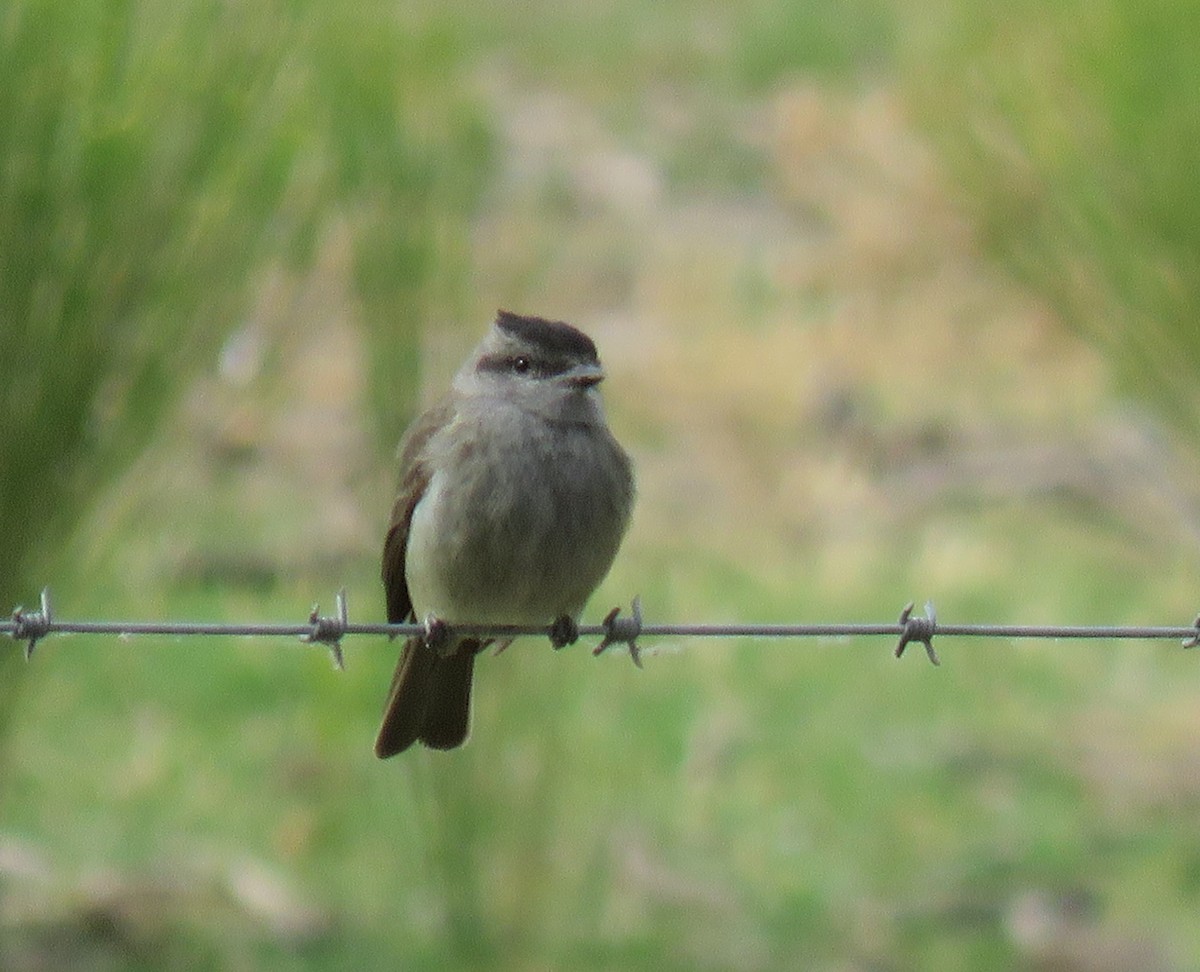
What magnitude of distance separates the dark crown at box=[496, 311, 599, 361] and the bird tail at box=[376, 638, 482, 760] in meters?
0.67

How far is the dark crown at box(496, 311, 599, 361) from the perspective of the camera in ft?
15.9

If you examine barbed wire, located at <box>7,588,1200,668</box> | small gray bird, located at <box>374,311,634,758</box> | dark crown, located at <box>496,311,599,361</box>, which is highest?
dark crown, located at <box>496,311,599,361</box>

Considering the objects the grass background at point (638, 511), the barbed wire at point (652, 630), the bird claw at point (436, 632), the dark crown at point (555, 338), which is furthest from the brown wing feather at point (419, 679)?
the barbed wire at point (652, 630)

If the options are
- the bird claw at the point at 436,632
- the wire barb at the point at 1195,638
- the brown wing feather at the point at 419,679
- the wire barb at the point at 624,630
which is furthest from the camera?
the brown wing feather at the point at 419,679

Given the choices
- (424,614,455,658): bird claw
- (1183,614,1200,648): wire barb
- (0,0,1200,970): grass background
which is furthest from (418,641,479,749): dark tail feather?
(1183,614,1200,648): wire barb

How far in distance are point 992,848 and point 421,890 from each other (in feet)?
6.23

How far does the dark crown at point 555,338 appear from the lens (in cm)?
485

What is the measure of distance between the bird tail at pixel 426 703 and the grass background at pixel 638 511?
0.77m

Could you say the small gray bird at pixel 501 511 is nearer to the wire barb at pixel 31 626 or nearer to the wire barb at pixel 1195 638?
the wire barb at pixel 31 626

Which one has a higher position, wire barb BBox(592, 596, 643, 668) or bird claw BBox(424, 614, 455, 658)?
bird claw BBox(424, 614, 455, 658)

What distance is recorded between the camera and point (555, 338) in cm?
487

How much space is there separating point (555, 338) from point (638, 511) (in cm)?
477

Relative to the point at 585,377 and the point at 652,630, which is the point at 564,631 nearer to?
the point at 585,377

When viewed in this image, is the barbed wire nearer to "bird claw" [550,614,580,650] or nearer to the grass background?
"bird claw" [550,614,580,650]
